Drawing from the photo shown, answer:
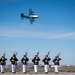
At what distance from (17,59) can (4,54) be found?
1.57m

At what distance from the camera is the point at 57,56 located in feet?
94.8

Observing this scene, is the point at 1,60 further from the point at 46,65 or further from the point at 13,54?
the point at 46,65

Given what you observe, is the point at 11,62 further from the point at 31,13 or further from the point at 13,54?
the point at 31,13

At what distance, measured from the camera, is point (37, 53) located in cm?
2866

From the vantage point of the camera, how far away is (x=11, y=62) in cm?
2830

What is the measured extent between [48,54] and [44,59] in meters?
0.74

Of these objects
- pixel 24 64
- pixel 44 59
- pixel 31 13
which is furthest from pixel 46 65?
pixel 31 13

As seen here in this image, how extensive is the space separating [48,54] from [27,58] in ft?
8.11

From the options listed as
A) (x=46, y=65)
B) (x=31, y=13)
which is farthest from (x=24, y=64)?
(x=31, y=13)

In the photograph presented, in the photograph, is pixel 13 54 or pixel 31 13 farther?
pixel 31 13

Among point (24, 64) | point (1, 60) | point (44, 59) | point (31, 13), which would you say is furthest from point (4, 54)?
point (31, 13)

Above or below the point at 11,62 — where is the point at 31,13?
above

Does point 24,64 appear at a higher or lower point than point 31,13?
lower

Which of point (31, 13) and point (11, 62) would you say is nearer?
point (11, 62)
